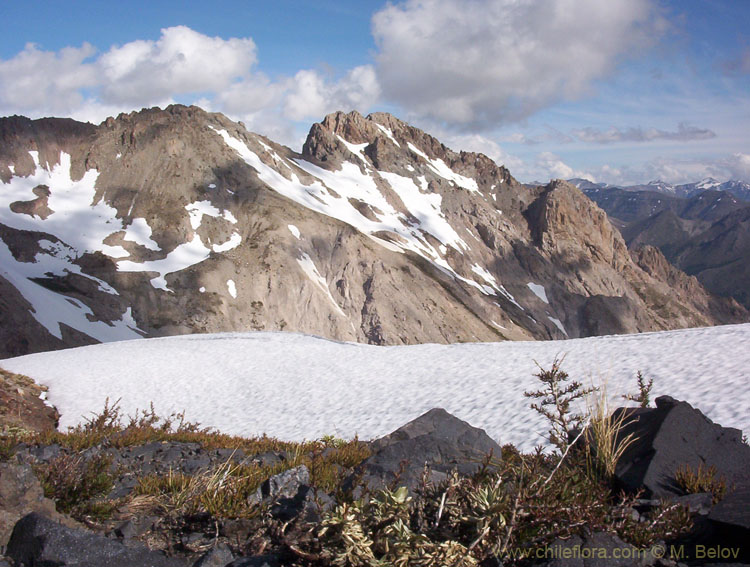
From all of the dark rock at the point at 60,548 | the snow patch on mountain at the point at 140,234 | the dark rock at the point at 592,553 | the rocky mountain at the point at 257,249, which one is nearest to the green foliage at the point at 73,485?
the dark rock at the point at 60,548

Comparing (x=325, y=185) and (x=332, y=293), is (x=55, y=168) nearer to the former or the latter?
(x=325, y=185)

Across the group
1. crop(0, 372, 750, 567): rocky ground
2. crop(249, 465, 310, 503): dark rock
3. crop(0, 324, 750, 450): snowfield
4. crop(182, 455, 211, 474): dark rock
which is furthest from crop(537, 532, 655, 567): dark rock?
crop(0, 324, 750, 450): snowfield

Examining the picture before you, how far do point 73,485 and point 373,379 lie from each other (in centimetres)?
1175

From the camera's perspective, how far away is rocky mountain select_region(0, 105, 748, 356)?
62.5 metres

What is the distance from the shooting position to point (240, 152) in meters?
97.1

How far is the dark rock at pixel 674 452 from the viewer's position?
15.3ft

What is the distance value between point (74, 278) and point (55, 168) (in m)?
41.2

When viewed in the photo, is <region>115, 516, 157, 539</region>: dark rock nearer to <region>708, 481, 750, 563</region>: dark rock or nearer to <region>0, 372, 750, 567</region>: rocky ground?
<region>0, 372, 750, 567</region>: rocky ground

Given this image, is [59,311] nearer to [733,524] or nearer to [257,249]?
[257,249]

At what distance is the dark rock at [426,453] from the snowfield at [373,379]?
7.71 ft

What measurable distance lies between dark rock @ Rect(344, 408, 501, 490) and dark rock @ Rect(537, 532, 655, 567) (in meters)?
0.95

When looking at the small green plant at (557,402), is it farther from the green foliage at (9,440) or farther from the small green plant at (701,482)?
the green foliage at (9,440)

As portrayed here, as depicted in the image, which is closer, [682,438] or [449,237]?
[682,438]

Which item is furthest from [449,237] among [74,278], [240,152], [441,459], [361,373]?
[441,459]
